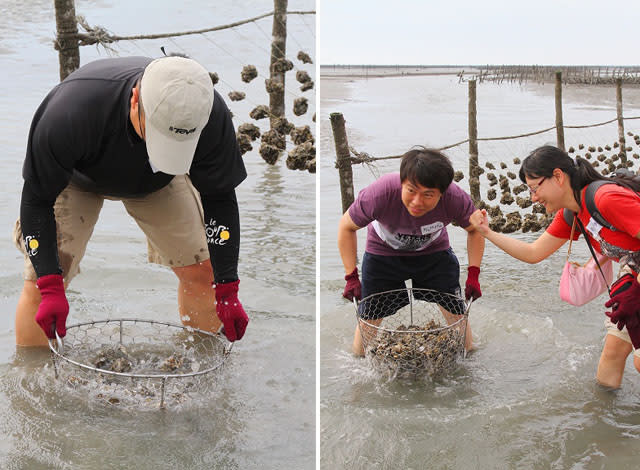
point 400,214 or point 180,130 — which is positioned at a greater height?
point 180,130

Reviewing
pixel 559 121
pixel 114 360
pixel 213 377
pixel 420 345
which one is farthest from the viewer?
pixel 559 121

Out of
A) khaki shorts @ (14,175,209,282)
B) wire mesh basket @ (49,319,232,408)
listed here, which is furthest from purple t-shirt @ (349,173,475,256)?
wire mesh basket @ (49,319,232,408)

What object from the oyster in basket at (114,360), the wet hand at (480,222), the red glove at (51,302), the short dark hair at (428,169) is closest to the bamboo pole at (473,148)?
the wet hand at (480,222)

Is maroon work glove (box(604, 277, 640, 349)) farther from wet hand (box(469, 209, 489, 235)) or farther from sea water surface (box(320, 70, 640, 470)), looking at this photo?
wet hand (box(469, 209, 489, 235))

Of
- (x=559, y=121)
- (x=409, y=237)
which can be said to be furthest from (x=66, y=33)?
(x=559, y=121)

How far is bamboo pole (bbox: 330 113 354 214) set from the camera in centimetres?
585

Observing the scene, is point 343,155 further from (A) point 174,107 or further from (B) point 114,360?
(A) point 174,107

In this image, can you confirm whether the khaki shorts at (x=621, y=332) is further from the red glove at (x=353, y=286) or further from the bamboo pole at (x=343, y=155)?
the bamboo pole at (x=343, y=155)

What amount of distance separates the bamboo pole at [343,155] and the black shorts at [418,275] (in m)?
2.04

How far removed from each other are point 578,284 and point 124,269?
296 centimetres

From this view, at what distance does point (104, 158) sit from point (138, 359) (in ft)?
3.71

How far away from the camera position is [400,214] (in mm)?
3537

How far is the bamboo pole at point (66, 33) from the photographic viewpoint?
5.92 m

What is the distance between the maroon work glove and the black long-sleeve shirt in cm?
165
